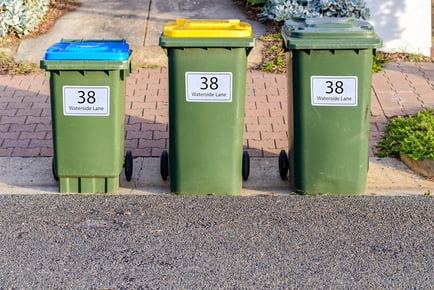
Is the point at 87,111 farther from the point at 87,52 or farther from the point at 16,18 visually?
the point at 16,18

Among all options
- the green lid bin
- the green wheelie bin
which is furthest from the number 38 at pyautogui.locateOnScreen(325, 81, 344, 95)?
the green wheelie bin

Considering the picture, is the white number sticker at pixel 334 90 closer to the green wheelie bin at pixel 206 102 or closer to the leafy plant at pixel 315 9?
the green wheelie bin at pixel 206 102

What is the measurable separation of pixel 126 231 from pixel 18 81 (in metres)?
3.87

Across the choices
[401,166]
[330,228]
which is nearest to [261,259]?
[330,228]

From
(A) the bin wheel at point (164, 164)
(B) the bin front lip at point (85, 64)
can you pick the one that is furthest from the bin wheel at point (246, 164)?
(B) the bin front lip at point (85, 64)

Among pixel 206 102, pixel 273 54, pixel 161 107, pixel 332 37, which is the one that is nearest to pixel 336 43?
pixel 332 37

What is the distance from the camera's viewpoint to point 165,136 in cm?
770

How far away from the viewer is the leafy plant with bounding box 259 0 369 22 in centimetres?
991

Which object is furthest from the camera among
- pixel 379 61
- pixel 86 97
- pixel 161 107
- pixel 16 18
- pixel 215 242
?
pixel 16 18

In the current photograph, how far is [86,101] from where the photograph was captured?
6289mm

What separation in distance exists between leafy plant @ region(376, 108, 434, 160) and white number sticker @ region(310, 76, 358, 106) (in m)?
1.10

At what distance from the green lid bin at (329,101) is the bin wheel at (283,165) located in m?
0.28

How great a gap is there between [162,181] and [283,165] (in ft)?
3.25

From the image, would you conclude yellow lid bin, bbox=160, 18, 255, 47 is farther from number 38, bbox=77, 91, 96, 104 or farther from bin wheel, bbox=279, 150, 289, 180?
bin wheel, bbox=279, 150, 289, 180
